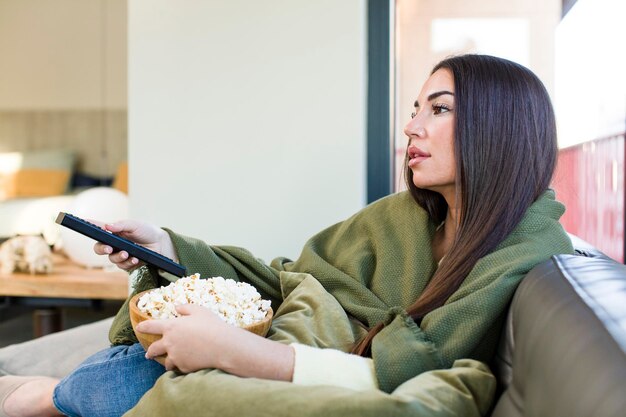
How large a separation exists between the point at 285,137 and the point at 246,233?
A: 0.36 m

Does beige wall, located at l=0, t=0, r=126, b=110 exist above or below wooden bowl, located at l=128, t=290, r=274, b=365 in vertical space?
Answer: above

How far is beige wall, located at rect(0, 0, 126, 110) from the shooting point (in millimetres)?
3213

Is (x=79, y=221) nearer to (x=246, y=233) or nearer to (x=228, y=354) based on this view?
(x=228, y=354)

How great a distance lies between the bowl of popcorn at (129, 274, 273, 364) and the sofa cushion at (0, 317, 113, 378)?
2.09 feet

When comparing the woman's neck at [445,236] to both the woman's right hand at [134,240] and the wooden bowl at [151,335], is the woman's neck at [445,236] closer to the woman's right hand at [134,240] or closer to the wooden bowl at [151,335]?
the wooden bowl at [151,335]

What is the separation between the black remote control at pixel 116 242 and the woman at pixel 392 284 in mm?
79

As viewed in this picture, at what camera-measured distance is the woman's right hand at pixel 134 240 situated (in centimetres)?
157

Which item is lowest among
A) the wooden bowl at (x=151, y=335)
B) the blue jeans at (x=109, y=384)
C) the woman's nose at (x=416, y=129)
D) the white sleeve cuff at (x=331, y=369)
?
the blue jeans at (x=109, y=384)

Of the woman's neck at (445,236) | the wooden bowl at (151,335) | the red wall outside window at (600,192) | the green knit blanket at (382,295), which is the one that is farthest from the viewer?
the red wall outside window at (600,192)

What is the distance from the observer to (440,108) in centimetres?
152

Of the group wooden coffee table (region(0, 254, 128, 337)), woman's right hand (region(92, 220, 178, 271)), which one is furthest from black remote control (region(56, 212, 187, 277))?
wooden coffee table (region(0, 254, 128, 337))

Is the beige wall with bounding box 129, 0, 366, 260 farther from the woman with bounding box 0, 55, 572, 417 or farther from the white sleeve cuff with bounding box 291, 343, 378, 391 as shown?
the white sleeve cuff with bounding box 291, 343, 378, 391

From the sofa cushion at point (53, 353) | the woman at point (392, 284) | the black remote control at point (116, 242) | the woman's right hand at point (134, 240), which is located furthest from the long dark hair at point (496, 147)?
the sofa cushion at point (53, 353)

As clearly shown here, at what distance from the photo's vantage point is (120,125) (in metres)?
3.22
